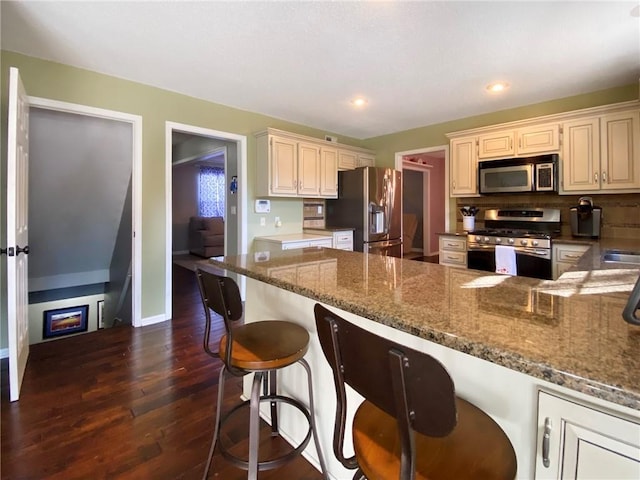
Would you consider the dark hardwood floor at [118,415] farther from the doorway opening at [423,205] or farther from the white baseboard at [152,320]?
the doorway opening at [423,205]

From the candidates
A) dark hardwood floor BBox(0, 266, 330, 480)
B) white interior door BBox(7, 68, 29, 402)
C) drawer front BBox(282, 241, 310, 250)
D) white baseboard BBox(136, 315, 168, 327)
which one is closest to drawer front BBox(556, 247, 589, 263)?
drawer front BBox(282, 241, 310, 250)

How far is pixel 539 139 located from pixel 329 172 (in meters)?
2.54

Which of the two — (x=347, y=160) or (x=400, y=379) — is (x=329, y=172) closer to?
A: (x=347, y=160)

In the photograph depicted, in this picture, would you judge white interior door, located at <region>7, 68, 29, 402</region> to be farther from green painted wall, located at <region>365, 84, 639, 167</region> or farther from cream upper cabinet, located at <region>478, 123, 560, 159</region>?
green painted wall, located at <region>365, 84, 639, 167</region>

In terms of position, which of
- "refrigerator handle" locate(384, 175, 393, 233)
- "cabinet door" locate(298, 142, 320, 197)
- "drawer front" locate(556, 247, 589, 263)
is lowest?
"drawer front" locate(556, 247, 589, 263)

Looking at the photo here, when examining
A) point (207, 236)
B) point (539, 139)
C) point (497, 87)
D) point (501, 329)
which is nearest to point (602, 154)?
point (539, 139)

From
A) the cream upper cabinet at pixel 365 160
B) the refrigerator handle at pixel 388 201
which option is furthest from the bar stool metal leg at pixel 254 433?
the cream upper cabinet at pixel 365 160

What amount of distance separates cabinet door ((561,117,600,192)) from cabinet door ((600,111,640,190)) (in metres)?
0.05

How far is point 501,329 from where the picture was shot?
77 centimetres

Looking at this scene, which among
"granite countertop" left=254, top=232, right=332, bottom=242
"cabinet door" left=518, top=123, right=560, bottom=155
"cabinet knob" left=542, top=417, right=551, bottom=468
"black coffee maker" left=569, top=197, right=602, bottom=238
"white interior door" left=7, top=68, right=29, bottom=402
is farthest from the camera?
"granite countertop" left=254, top=232, right=332, bottom=242

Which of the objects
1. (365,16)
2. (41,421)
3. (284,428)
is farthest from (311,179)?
(41,421)

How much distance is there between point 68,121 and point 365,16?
3.06m

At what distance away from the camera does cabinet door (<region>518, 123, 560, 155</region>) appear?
3410 millimetres

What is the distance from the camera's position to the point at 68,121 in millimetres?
3227
